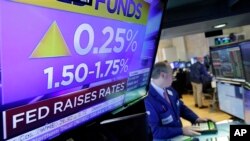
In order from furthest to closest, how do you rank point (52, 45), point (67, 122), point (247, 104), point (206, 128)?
point (206, 128) < point (247, 104) < point (67, 122) < point (52, 45)

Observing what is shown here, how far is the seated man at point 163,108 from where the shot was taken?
8.04 ft

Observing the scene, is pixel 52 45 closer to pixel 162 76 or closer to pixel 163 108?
pixel 163 108

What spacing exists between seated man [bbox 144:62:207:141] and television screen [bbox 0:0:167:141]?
3.92 ft

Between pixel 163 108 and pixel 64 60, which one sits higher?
pixel 64 60

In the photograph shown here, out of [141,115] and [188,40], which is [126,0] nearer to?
[141,115]

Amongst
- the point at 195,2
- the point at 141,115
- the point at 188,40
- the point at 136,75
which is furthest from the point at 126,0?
the point at 188,40

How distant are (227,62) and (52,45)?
6.48 ft

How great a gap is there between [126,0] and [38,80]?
45 centimetres

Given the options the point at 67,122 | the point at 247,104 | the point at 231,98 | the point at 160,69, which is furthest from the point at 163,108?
the point at 67,122

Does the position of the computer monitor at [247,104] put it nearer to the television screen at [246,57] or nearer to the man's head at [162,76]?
the television screen at [246,57]

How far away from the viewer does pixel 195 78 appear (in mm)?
8305

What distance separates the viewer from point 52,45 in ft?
2.48

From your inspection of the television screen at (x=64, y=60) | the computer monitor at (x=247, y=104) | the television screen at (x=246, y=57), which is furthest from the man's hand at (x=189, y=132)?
the television screen at (x=64, y=60)

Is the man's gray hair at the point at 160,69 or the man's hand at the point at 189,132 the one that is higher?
the man's gray hair at the point at 160,69
